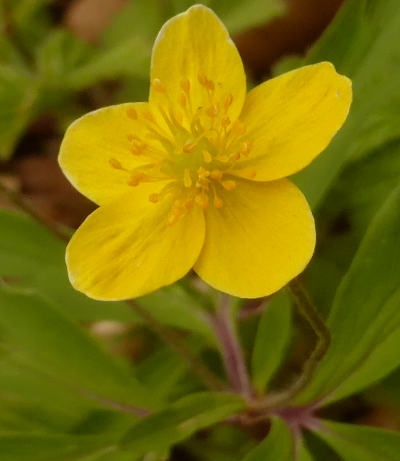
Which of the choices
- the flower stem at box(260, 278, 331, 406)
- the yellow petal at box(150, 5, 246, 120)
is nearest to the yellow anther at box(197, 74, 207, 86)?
the yellow petal at box(150, 5, 246, 120)

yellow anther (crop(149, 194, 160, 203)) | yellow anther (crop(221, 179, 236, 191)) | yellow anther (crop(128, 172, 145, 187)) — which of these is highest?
yellow anther (crop(128, 172, 145, 187))

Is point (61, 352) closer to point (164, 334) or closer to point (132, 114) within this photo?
point (164, 334)

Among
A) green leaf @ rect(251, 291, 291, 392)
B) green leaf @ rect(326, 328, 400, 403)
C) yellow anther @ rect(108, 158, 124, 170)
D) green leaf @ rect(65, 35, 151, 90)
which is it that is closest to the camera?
yellow anther @ rect(108, 158, 124, 170)

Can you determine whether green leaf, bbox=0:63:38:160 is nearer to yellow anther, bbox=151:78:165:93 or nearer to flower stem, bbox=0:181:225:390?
flower stem, bbox=0:181:225:390

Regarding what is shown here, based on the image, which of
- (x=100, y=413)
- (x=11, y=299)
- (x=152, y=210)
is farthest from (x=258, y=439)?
(x=152, y=210)

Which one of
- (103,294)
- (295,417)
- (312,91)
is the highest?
(312,91)

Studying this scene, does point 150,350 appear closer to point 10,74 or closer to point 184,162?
point 10,74
